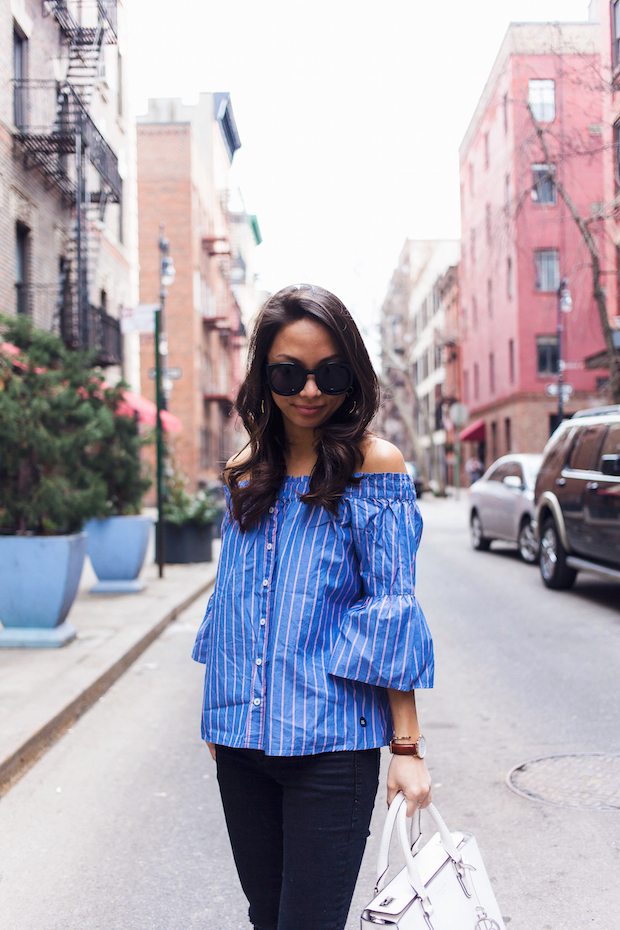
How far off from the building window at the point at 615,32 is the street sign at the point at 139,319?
19.7ft

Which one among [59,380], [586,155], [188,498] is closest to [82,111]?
[188,498]

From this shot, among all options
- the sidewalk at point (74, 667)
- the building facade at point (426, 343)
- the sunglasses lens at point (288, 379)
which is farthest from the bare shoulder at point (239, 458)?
the building facade at point (426, 343)

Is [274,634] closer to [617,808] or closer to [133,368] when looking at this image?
[617,808]

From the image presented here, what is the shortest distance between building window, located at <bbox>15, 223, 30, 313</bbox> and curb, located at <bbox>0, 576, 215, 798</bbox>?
9633 mm

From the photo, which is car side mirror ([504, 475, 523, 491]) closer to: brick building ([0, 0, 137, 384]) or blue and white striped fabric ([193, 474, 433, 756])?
brick building ([0, 0, 137, 384])

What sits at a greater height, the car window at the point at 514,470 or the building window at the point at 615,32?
the building window at the point at 615,32

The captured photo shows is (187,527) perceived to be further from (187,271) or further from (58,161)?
(187,271)

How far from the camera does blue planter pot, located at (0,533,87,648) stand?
712cm

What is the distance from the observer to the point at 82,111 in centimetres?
1619

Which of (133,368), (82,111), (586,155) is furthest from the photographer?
(133,368)

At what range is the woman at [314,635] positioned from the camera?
183 centimetres

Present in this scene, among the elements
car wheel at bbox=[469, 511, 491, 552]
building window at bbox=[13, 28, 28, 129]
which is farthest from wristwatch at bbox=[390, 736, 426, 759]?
building window at bbox=[13, 28, 28, 129]

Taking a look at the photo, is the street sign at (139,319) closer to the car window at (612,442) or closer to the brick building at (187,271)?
the car window at (612,442)

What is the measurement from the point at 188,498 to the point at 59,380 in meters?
6.63
